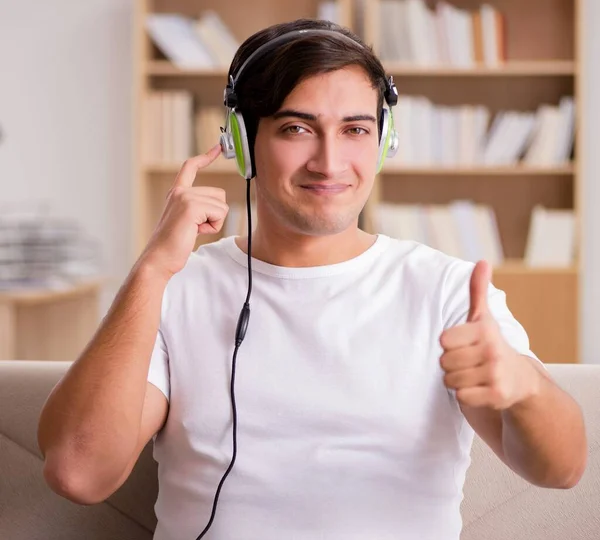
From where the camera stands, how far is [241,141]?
1.46 metres

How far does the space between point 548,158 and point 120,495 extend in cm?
289

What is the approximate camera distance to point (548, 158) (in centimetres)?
388

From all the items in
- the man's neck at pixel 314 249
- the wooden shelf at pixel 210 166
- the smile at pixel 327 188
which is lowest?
the man's neck at pixel 314 249

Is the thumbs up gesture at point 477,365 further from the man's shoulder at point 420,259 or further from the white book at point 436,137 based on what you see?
the white book at point 436,137

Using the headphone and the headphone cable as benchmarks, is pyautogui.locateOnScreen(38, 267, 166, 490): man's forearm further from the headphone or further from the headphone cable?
the headphone

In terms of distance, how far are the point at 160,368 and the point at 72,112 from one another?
126 inches

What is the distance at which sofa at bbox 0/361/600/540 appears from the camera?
1.39 metres

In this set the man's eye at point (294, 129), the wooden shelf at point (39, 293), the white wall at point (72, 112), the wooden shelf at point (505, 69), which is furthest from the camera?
the white wall at point (72, 112)

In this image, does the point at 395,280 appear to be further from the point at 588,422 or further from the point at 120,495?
the point at 120,495

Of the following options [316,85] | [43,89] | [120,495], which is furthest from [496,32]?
[120,495]

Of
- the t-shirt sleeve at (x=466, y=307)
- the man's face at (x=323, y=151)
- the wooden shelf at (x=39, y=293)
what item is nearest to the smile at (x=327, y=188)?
the man's face at (x=323, y=151)

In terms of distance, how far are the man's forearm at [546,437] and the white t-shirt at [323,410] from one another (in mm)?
137

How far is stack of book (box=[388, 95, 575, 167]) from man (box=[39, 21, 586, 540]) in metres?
2.48

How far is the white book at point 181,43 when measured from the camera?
396 cm
